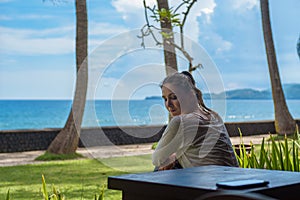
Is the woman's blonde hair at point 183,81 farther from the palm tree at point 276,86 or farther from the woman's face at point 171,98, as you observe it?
the palm tree at point 276,86

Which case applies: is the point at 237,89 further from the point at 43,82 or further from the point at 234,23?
the point at 43,82

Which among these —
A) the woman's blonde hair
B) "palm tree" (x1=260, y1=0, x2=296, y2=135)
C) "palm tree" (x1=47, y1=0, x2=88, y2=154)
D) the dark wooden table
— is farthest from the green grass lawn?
"palm tree" (x1=260, y1=0, x2=296, y2=135)

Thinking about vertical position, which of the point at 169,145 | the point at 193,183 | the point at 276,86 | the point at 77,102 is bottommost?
the point at 276,86

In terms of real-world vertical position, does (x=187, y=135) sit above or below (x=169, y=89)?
below

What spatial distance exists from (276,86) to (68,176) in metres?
8.52

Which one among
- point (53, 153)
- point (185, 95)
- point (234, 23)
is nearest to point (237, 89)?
point (234, 23)

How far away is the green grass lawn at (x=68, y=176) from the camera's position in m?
6.15

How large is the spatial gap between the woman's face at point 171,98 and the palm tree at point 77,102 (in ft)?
23.6

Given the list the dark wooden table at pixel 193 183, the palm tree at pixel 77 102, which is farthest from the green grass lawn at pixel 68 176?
the dark wooden table at pixel 193 183

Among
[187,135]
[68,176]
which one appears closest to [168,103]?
[187,135]

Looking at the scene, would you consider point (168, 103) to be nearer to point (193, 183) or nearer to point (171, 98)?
point (171, 98)

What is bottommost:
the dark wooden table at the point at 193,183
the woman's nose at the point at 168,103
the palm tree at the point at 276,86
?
the palm tree at the point at 276,86

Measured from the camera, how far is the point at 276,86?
1475cm

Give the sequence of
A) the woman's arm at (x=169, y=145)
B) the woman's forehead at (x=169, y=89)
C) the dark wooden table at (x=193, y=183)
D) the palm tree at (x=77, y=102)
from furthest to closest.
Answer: the palm tree at (x=77, y=102)
the woman's forehead at (x=169, y=89)
the woman's arm at (x=169, y=145)
the dark wooden table at (x=193, y=183)
